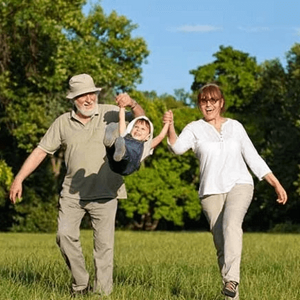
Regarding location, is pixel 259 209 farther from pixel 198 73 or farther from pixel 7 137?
pixel 7 137

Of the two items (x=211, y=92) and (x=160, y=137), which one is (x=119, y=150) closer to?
(x=160, y=137)

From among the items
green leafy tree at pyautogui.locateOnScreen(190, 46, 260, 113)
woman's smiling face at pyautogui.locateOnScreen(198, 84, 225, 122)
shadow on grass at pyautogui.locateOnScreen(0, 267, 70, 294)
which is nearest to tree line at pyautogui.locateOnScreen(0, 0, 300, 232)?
green leafy tree at pyautogui.locateOnScreen(190, 46, 260, 113)

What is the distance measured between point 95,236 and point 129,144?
160 cm

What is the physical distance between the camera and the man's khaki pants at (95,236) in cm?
902

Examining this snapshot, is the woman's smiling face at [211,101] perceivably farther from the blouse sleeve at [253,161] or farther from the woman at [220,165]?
the blouse sleeve at [253,161]

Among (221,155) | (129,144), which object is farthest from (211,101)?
→ (129,144)

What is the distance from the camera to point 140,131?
26.3ft

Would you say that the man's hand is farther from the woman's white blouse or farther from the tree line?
the tree line

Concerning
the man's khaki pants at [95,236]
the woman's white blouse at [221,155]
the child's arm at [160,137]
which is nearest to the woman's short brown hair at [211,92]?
the woman's white blouse at [221,155]

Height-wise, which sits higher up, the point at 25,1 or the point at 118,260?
the point at 25,1

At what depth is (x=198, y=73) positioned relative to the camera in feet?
207

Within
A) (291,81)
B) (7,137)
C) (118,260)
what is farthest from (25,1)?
(118,260)

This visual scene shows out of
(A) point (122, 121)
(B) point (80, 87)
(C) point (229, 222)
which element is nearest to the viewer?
(C) point (229, 222)

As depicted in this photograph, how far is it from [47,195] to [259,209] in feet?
47.4
